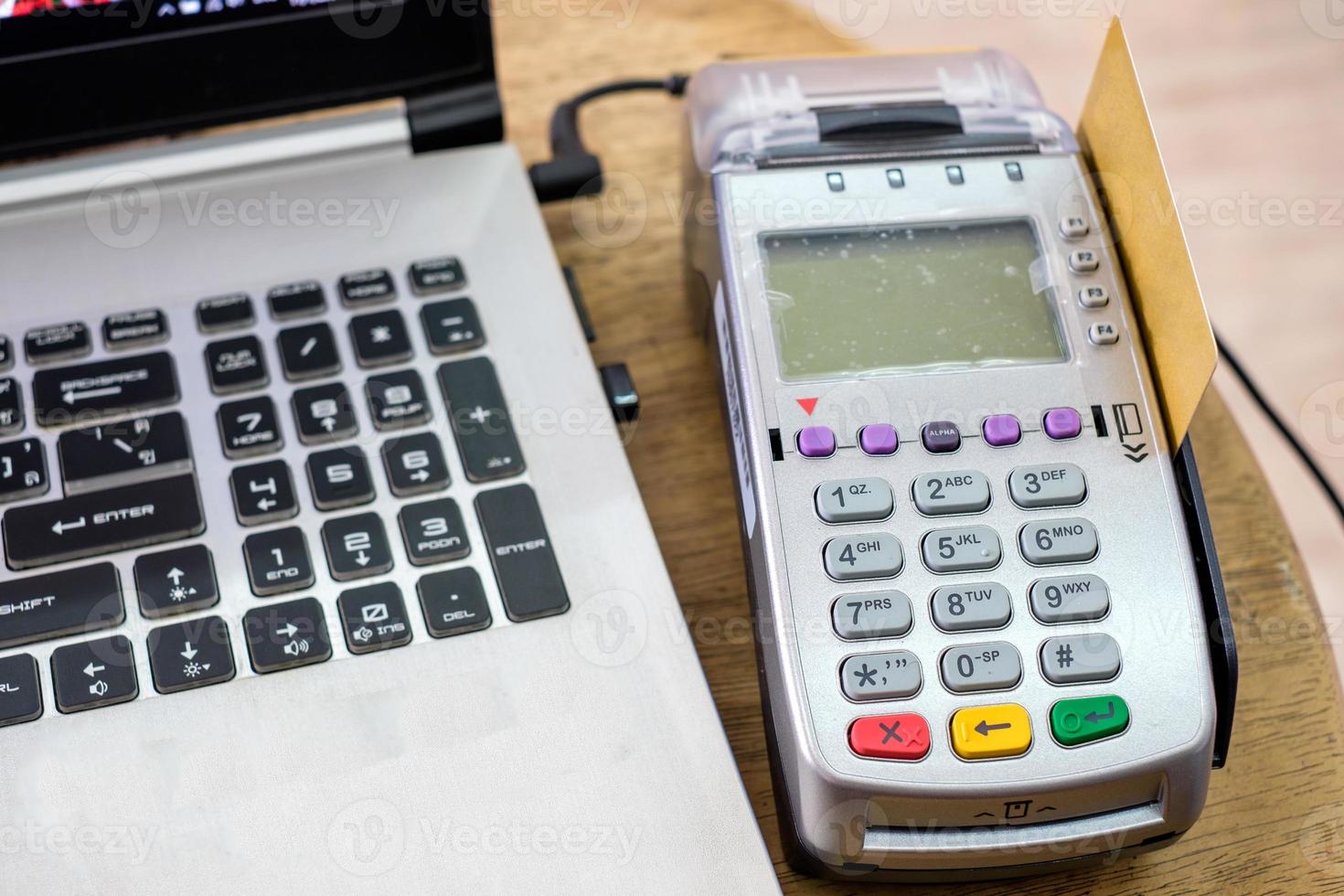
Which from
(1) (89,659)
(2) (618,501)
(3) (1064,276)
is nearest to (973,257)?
(3) (1064,276)

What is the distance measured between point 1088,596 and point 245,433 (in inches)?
9.9

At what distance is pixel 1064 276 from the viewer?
365mm

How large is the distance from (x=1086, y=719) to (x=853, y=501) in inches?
3.2

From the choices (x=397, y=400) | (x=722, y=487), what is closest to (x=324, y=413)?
(x=397, y=400)

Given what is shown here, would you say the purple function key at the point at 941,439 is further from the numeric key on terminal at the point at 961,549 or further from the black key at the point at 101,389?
the black key at the point at 101,389

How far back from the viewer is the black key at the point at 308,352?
37 cm

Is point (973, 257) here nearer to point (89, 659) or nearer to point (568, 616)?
point (568, 616)

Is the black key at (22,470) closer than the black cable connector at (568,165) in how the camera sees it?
Yes

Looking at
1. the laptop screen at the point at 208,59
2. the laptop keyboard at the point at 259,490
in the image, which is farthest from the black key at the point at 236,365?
the laptop screen at the point at 208,59

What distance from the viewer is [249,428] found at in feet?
1.17

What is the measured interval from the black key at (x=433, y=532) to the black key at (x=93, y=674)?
0.26ft

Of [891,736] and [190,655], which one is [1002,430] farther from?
Answer: [190,655]

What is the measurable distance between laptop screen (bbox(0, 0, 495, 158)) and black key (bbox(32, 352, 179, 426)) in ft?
0.33

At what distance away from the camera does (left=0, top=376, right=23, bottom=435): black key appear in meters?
0.35
